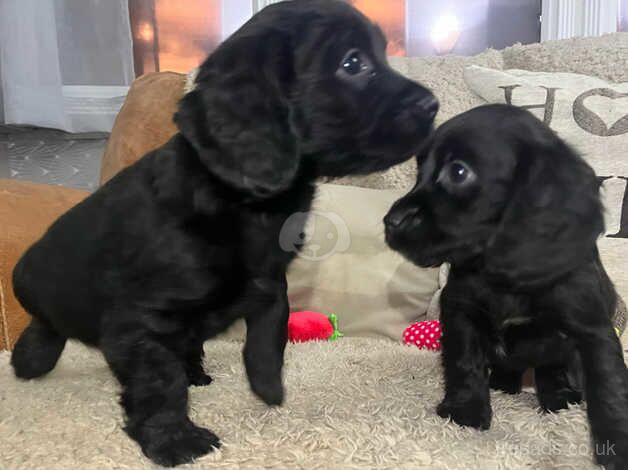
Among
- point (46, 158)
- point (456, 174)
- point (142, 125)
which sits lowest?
point (46, 158)

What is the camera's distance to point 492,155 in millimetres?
1171

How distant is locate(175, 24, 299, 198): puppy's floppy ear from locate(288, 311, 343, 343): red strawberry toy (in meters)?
0.85

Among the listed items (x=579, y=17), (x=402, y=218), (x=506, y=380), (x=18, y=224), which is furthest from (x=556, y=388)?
(x=579, y=17)

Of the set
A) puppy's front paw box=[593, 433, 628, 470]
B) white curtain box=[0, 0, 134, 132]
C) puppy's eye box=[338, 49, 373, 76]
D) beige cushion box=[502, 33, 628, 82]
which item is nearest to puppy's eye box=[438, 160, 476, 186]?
puppy's eye box=[338, 49, 373, 76]

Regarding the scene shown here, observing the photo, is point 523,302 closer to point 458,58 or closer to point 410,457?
point 410,457

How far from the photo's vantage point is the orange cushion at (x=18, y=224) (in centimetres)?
184

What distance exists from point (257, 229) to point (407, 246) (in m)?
0.26

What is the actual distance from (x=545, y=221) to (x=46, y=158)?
2.36 meters

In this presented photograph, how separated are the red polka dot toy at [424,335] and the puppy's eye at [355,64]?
0.81m

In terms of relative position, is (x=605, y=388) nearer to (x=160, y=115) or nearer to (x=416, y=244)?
(x=416, y=244)

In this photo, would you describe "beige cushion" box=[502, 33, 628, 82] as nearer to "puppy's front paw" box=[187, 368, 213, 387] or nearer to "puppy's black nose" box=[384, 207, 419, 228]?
"puppy's black nose" box=[384, 207, 419, 228]

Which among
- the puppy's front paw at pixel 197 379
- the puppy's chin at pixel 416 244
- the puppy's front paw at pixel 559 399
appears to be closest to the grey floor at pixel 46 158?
the puppy's front paw at pixel 197 379

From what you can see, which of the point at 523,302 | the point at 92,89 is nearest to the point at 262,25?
the point at 523,302

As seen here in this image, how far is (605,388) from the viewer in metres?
1.13
